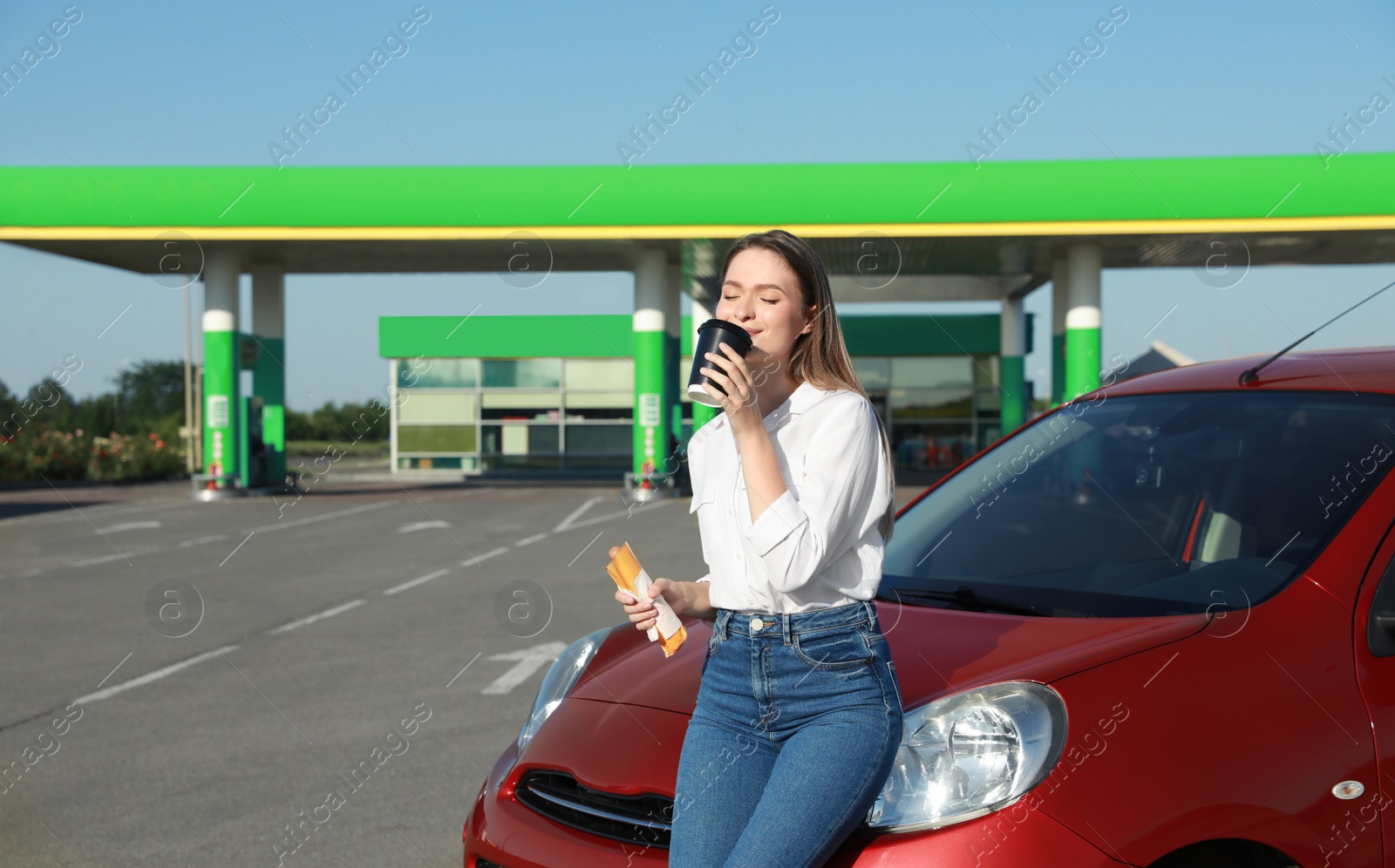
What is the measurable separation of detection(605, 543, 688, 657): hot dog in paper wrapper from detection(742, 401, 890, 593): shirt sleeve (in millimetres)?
270

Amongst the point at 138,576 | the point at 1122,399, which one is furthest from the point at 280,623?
the point at 1122,399

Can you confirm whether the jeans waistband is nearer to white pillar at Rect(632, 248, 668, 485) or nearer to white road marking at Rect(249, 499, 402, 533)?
white road marking at Rect(249, 499, 402, 533)

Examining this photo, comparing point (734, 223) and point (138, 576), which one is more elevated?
point (734, 223)

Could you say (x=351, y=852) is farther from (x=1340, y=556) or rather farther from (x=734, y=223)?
(x=734, y=223)

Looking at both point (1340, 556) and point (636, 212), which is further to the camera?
point (636, 212)

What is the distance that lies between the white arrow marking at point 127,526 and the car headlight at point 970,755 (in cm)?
1745

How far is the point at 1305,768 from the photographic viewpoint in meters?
2.08

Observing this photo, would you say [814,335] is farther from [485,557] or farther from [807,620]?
[485,557]

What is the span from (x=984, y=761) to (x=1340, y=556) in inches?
37.8

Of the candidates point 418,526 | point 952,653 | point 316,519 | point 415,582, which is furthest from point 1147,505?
point 316,519

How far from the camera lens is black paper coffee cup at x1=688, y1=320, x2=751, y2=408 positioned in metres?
1.86

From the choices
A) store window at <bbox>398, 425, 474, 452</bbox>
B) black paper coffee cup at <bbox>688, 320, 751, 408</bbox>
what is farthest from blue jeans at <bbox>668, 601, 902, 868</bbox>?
store window at <bbox>398, 425, 474, 452</bbox>

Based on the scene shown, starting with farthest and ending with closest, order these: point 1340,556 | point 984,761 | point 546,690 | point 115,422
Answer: point 115,422 < point 546,690 < point 1340,556 < point 984,761

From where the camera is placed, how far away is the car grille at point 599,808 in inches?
84.3
